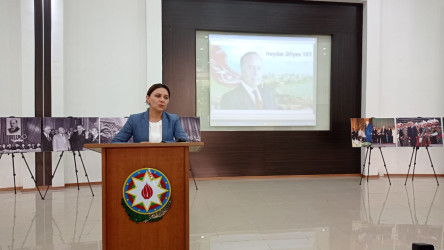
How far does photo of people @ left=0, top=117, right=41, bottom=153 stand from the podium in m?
3.52

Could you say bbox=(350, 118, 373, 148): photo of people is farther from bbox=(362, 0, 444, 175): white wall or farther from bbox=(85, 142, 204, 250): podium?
bbox=(85, 142, 204, 250): podium

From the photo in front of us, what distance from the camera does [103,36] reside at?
17.9ft

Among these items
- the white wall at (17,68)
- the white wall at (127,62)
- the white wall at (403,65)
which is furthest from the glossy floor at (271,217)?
the white wall at (403,65)

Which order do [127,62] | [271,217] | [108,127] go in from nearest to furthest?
[271,217]
[108,127]
[127,62]

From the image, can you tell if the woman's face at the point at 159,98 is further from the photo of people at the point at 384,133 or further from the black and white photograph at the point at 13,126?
the photo of people at the point at 384,133

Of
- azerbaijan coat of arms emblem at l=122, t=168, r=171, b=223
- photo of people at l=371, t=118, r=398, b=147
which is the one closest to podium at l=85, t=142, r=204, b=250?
azerbaijan coat of arms emblem at l=122, t=168, r=171, b=223

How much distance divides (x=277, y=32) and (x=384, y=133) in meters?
3.03

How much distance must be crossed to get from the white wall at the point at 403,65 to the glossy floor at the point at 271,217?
165 centimetres

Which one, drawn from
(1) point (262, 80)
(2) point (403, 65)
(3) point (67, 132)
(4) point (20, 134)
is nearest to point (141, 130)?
(3) point (67, 132)

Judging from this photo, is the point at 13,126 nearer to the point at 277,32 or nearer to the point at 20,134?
the point at 20,134

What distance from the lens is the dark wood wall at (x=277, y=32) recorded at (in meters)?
5.78

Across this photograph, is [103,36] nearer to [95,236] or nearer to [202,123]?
[202,123]

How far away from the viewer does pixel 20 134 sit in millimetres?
4500

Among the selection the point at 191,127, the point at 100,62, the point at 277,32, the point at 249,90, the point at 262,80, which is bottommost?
the point at 191,127
